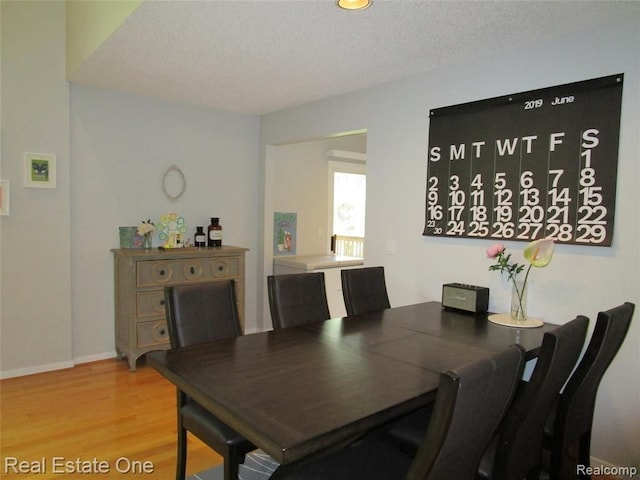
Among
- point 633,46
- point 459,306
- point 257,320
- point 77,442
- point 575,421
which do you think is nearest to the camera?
point 575,421

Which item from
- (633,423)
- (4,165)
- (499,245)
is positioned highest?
(4,165)

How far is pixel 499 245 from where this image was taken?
265 centimetres

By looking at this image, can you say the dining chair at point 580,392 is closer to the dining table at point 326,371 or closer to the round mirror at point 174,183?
the dining table at point 326,371

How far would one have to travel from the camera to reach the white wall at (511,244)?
2297 mm

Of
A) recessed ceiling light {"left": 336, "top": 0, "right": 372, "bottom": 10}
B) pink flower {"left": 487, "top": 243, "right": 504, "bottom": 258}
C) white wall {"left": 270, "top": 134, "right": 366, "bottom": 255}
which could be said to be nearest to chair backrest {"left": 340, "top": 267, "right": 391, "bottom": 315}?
pink flower {"left": 487, "top": 243, "right": 504, "bottom": 258}

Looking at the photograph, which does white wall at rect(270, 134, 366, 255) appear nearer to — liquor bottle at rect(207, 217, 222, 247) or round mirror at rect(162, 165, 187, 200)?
liquor bottle at rect(207, 217, 222, 247)

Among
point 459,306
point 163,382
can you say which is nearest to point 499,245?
point 459,306

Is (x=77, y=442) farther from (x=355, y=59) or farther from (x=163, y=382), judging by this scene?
(x=355, y=59)

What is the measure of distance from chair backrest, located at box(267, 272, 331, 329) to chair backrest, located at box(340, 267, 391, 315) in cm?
20

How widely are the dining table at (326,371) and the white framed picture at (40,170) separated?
2387mm

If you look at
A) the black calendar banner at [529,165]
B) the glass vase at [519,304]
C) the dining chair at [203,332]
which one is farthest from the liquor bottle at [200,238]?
the glass vase at [519,304]

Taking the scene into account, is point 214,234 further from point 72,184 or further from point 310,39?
point 310,39

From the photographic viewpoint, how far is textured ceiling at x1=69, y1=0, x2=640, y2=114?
2182mm

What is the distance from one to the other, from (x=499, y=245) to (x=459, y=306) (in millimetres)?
454
